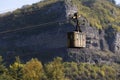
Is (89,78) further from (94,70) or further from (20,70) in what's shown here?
(20,70)

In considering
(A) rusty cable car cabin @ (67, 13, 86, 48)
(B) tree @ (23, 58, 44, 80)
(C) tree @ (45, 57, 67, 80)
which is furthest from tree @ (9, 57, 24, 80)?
(A) rusty cable car cabin @ (67, 13, 86, 48)

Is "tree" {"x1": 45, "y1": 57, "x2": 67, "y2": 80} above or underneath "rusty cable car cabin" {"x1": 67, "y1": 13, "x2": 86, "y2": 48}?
underneath

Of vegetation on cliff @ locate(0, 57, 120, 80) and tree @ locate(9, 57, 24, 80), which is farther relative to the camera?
vegetation on cliff @ locate(0, 57, 120, 80)

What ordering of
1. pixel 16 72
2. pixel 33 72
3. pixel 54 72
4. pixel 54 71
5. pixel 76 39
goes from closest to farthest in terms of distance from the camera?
pixel 76 39 < pixel 16 72 < pixel 33 72 < pixel 54 72 < pixel 54 71

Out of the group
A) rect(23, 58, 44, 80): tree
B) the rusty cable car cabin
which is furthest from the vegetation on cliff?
the rusty cable car cabin

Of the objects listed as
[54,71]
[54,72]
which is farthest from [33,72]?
[54,71]

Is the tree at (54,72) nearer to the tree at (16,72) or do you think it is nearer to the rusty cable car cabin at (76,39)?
the tree at (16,72)

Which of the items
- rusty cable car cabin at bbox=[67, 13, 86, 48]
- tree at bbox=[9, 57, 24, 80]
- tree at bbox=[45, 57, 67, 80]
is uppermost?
rusty cable car cabin at bbox=[67, 13, 86, 48]

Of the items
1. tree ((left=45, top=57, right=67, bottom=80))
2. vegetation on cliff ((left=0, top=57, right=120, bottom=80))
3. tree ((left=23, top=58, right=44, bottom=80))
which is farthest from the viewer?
tree ((left=45, top=57, right=67, bottom=80))

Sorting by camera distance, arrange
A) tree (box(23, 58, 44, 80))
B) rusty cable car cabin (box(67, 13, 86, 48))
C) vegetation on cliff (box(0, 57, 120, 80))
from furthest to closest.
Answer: tree (box(23, 58, 44, 80))
vegetation on cliff (box(0, 57, 120, 80))
rusty cable car cabin (box(67, 13, 86, 48))

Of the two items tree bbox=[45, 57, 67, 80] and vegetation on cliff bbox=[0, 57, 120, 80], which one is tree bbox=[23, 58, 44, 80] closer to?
vegetation on cliff bbox=[0, 57, 120, 80]

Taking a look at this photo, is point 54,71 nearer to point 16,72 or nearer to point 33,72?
point 33,72

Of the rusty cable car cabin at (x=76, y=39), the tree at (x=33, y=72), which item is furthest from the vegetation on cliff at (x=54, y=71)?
the rusty cable car cabin at (x=76, y=39)

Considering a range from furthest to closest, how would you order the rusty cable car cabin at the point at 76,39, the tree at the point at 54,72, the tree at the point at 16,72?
the tree at the point at 54,72, the tree at the point at 16,72, the rusty cable car cabin at the point at 76,39
